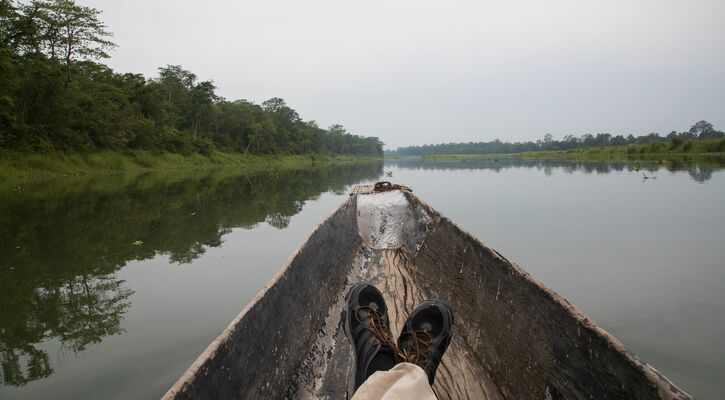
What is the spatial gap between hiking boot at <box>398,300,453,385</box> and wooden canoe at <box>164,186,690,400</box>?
0.39 m

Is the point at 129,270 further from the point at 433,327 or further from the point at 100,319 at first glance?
the point at 433,327

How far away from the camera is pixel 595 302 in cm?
346

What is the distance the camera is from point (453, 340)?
8.04 feet

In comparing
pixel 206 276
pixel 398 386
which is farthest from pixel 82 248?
pixel 398 386

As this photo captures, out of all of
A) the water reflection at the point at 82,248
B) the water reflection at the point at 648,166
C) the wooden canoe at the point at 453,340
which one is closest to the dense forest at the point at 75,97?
the water reflection at the point at 82,248

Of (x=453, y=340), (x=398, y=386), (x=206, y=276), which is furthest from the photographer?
(x=206, y=276)

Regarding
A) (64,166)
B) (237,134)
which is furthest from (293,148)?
(64,166)

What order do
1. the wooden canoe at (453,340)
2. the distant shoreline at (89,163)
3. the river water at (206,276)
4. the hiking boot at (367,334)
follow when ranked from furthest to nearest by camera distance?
the distant shoreline at (89,163), the river water at (206,276), the hiking boot at (367,334), the wooden canoe at (453,340)

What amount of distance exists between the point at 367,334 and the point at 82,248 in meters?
5.19

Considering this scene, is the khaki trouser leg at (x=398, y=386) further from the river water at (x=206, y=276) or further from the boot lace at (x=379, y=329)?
the river water at (x=206, y=276)

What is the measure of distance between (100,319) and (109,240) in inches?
122

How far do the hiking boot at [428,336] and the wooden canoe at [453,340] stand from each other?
1.27 ft

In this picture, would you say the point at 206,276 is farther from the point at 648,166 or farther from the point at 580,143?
the point at 580,143

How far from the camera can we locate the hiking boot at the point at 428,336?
1.70 m
